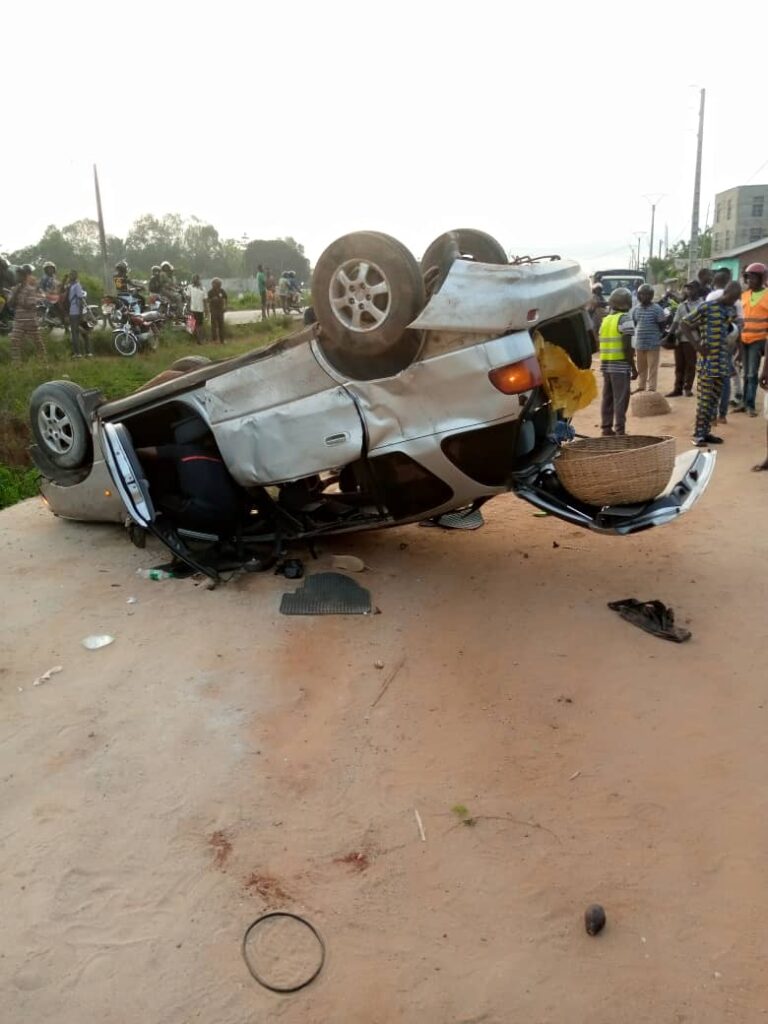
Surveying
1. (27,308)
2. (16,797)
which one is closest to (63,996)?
(16,797)

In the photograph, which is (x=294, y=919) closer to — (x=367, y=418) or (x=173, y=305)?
(x=367, y=418)

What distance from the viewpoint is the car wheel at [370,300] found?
14.3ft

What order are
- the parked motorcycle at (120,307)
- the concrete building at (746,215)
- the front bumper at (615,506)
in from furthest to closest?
the concrete building at (746,215), the parked motorcycle at (120,307), the front bumper at (615,506)

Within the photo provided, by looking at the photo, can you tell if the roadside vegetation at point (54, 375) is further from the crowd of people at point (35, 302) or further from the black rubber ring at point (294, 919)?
the black rubber ring at point (294, 919)

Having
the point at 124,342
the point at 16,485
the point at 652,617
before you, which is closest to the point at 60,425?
the point at 16,485

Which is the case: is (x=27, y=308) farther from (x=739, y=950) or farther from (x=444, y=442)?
(x=739, y=950)

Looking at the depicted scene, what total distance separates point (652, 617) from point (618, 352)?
494 cm

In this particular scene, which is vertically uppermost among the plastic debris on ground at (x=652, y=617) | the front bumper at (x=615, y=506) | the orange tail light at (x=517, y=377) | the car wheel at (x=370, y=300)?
the car wheel at (x=370, y=300)

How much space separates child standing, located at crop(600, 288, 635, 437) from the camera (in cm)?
874

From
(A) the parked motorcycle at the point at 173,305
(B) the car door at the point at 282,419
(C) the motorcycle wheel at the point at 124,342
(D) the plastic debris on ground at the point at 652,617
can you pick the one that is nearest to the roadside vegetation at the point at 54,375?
(C) the motorcycle wheel at the point at 124,342

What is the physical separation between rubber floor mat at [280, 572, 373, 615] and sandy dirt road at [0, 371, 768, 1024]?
0.10 m

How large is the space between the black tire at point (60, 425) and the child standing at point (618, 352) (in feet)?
17.6

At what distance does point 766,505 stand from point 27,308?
11.3 m

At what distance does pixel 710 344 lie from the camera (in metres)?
8.55
